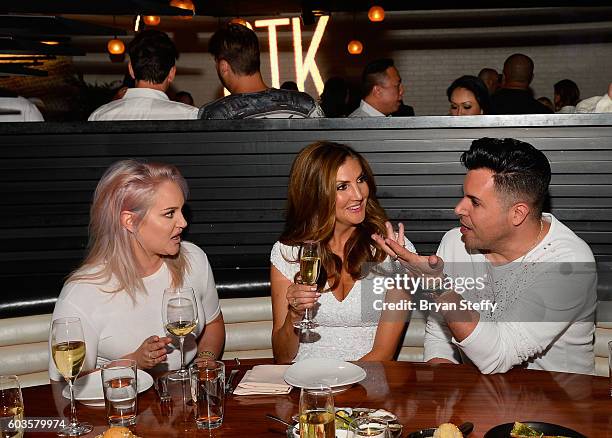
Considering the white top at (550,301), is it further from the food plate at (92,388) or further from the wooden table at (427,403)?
the food plate at (92,388)

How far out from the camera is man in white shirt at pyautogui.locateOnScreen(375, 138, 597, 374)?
2.56 meters

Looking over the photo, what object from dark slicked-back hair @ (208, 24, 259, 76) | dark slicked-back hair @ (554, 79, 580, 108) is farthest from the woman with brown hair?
dark slicked-back hair @ (554, 79, 580, 108)

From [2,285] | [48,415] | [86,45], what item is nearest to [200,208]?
Result: [2,285]

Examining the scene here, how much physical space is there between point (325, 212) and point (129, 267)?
76 cm

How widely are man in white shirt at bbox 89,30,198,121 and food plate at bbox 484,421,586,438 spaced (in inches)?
108

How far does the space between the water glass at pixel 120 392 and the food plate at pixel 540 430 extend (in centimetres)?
82

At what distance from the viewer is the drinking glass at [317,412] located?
1472 millimetres

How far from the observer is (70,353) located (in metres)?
1.85

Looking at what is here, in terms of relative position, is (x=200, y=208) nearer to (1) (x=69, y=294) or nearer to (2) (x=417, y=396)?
(1) (x=69, y=294)

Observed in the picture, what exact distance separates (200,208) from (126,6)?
1194mm

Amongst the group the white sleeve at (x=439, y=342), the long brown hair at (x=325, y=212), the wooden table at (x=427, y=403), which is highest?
the long brown hair at (x=325, y=212)

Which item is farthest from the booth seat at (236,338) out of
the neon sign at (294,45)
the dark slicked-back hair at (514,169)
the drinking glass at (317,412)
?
the neon sign at (294,45)

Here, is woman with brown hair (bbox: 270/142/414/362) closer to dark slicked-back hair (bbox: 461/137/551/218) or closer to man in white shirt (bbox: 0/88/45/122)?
dark slicked-back hair (bbox: 461/137/551/218)

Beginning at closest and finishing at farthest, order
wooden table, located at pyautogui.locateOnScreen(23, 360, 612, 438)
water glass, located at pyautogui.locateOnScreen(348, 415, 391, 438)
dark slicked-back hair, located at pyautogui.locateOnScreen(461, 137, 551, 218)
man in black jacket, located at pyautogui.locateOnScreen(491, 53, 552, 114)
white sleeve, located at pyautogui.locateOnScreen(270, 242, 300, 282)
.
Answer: water glass, located at pyautogui.locateOnScreen(348, 415, 391, 438)
wooden table, located at pyautogui.locateOnScreen(23, 360, 612, 438)
dark slicked-back hair, located at pyautogui.locateOnScreen(461, 137, 551, 218)
white sleeve, located at pyautogui.locateOnScreen(270, 242, 300, 282)
man in black jacket, located at pyautogui.locateOnScreen(491, 53, 552, 114)
